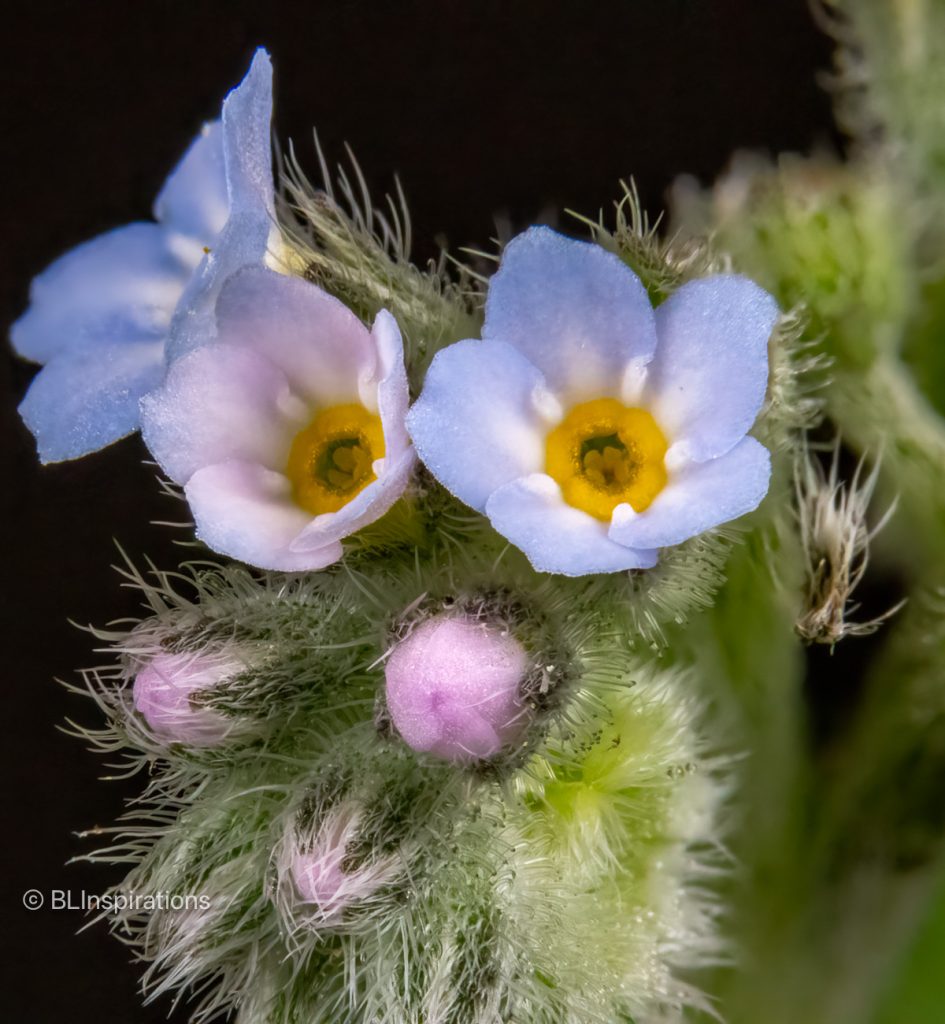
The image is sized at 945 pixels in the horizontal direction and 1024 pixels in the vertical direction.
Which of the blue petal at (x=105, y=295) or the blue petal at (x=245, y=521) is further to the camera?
the blue petal at (x=105, y=295)

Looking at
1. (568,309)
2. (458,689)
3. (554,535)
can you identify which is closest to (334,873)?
(458,689)

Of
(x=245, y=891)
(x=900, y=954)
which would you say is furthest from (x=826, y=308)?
(x=245, y=891)

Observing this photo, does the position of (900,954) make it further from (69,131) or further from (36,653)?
(69,131)

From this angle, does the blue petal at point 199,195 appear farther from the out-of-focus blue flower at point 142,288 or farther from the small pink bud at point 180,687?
the small pink bud at point 180,687

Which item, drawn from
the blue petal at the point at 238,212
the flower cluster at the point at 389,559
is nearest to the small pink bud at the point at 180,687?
the flower cluster at the point at 389,559
